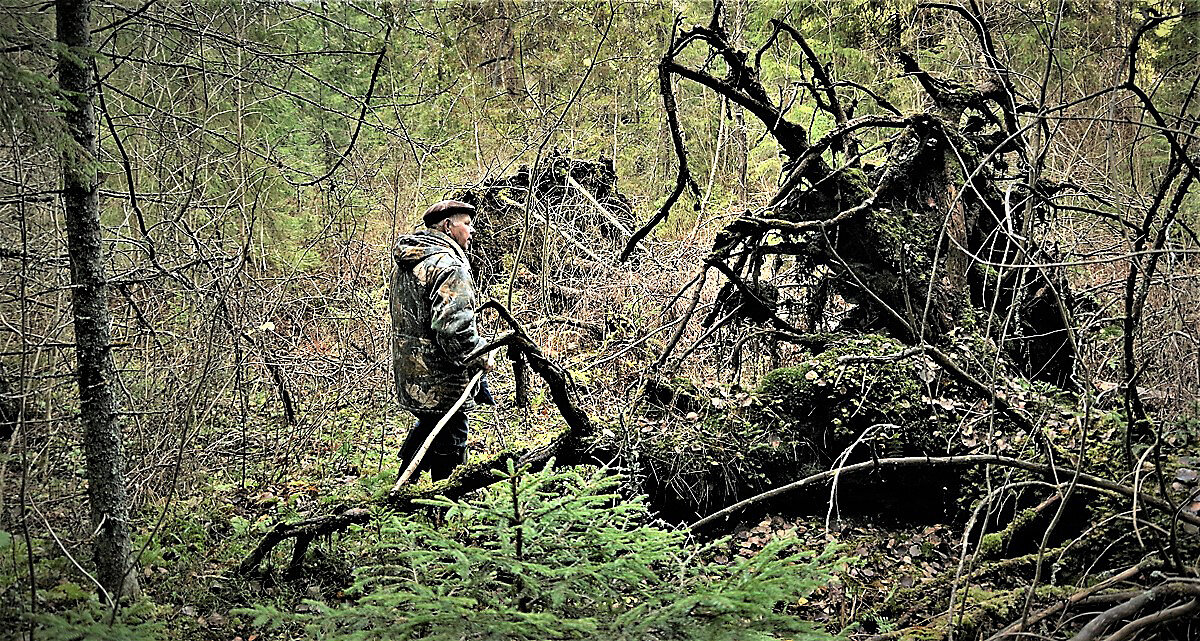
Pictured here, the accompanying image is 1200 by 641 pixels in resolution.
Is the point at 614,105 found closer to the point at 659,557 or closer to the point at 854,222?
the point at 854,222

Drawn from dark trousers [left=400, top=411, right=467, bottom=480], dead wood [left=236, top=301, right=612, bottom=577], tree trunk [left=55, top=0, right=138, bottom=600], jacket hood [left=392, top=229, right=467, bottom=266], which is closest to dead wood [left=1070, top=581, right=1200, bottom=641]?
dead wood [left=236, top=301, right=612, bottom=577]

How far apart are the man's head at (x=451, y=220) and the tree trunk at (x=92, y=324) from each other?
246 cm

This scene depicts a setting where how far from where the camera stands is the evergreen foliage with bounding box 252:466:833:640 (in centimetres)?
219

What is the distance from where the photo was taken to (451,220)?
20.3 feet

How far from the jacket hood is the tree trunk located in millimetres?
2268

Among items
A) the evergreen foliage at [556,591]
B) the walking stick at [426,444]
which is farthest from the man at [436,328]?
the evergreen foliage at [556,591]

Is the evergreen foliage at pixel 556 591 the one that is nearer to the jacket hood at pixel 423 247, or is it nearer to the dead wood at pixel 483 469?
the dead wood at pixel 483 469

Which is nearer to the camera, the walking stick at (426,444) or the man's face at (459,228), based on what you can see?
the walking stick at (426,444)

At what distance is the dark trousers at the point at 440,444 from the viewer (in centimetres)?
612

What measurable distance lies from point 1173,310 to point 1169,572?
1822mm

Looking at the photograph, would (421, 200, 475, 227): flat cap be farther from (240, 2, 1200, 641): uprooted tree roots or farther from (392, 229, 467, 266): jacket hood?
(240, 2, 1200, 641): uprooted tree roots

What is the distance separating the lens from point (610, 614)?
7.95 ft

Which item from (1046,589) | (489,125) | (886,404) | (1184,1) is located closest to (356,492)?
(886,404)

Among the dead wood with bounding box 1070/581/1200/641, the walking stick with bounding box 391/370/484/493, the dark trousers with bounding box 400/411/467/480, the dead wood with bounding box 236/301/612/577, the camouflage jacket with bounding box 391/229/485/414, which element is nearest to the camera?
the dead wood with bounding box 1070/581/1200/641
